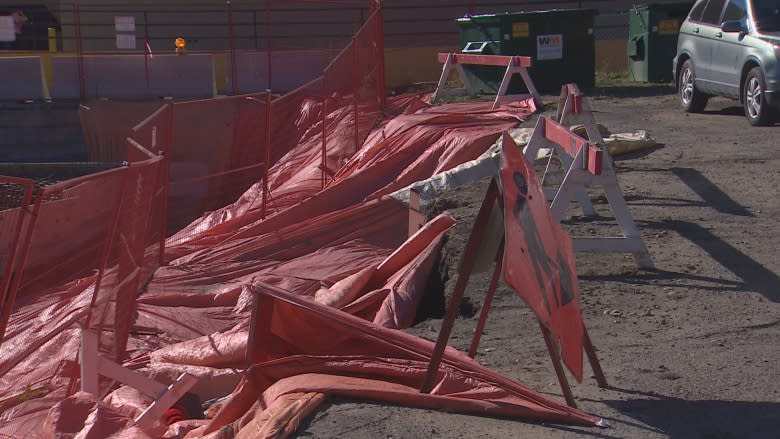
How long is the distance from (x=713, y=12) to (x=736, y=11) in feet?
2.19

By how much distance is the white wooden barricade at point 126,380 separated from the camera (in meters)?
5.59

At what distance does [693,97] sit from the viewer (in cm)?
1473

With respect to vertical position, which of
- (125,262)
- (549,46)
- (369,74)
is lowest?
(125,262)

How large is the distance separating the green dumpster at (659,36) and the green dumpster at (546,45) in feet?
4.81

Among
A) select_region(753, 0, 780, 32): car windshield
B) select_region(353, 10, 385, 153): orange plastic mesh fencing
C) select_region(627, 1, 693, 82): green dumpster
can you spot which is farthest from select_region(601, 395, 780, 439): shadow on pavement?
select_region(627, 1, 693, 82): green dumpster

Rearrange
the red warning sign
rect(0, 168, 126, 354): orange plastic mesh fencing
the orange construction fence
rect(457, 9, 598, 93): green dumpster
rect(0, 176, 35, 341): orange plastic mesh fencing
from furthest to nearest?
1. rect(457, 9, 598, 93): green dumpster
2. the orange construction fence
3. rect(0, 168, 126, 354): orange plastic mesh fencing
4. rect(0, 176, 35, 341): orange plastic mesh fencing
5. the red warning sign

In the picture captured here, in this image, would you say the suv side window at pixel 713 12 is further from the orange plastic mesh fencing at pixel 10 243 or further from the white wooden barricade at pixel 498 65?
the orange plastic mesh fencing at pixel 10 243

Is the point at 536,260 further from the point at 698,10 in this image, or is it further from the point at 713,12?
the point at 698,10

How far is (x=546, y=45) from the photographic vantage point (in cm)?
1817

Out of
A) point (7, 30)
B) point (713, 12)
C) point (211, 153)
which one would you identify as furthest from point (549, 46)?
point (7, 30)

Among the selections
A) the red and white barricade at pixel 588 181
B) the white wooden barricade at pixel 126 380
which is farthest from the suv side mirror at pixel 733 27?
the white wooden barricade at pixel 126 380

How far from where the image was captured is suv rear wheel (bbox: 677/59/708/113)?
14.7m

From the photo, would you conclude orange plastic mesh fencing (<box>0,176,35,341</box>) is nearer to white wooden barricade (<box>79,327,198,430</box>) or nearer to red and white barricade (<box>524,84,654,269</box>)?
white wooden barricade (<box>79,327,198,430</box>)

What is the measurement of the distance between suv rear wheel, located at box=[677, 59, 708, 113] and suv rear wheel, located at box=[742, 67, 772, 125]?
4.62 ft
